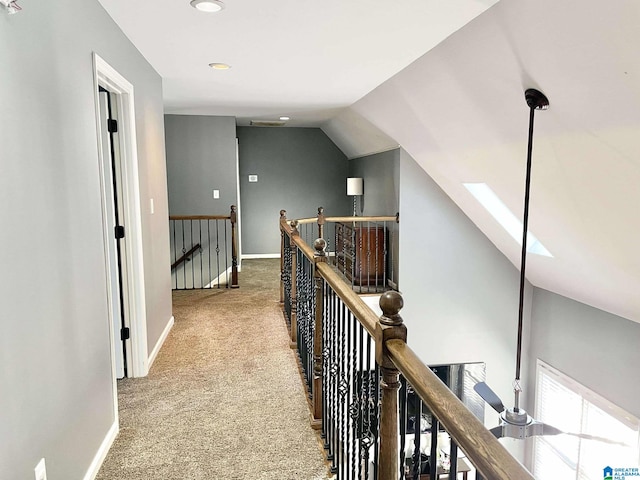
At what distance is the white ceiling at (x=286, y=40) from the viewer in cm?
258

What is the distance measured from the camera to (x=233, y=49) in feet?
11.1

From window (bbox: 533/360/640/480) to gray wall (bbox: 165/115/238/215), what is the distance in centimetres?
527

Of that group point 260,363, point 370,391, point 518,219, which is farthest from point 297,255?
point 518,219

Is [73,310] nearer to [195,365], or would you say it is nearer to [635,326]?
[195,365]

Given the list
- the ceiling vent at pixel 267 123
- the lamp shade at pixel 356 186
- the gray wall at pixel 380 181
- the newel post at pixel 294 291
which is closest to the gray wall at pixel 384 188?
the gray wall at pixel 380 181

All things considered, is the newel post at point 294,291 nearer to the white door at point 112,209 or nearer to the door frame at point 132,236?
the door frame at point 132,236

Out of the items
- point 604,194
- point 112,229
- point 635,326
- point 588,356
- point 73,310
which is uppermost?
point 604,194

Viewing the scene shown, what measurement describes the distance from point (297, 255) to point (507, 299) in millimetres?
4277

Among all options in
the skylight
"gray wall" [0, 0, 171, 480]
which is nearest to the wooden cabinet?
the skylight

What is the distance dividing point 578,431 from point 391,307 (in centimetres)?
550

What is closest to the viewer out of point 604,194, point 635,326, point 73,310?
point 73,310

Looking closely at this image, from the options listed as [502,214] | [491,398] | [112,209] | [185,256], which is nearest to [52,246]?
[112,209]

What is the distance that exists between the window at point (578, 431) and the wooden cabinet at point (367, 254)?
8.62ft

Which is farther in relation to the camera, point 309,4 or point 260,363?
point 260,363
